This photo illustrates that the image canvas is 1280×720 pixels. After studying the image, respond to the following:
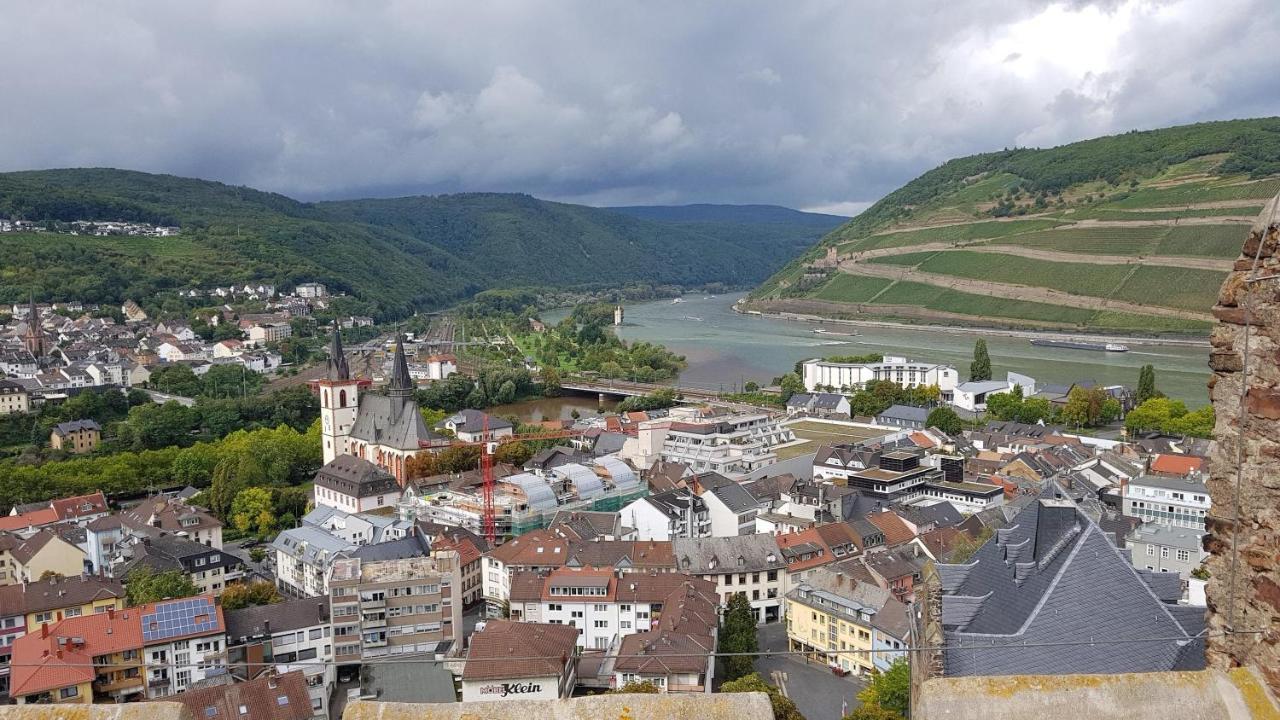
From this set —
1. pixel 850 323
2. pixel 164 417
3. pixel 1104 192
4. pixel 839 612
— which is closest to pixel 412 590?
pixel 839 612

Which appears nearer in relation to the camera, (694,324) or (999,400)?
(999,400)

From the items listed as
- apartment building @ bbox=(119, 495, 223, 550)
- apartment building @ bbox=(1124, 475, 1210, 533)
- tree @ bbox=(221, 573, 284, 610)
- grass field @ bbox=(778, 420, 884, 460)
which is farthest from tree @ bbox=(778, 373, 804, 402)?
tree @ bbox=(221, 573, 284, 610)

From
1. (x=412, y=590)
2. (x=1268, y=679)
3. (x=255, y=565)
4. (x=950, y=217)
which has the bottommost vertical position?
(x=255, y=565)

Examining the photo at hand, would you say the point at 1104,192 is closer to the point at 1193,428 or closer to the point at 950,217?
the point at 950,217

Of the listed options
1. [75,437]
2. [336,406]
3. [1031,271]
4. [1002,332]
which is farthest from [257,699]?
[1031,271]

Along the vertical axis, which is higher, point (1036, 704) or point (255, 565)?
point (1036, 704)

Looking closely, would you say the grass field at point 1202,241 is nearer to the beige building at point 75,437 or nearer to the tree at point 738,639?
the tree at point 738,639
